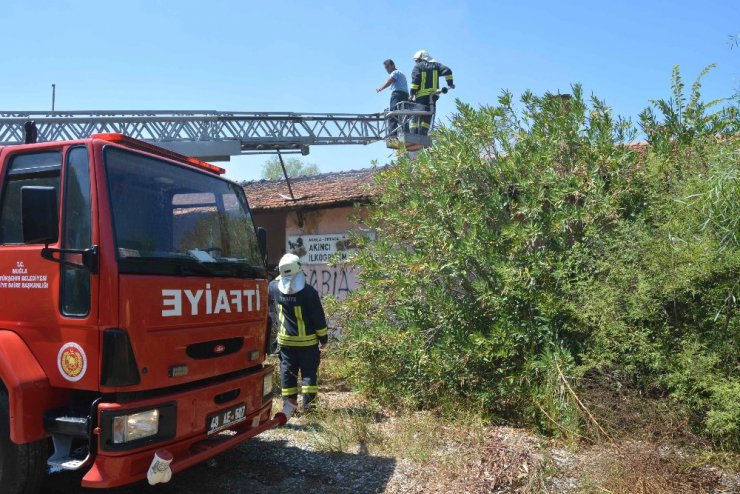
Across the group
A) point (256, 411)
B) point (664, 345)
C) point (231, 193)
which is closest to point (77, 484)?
point (256, 411)

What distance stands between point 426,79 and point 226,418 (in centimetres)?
859

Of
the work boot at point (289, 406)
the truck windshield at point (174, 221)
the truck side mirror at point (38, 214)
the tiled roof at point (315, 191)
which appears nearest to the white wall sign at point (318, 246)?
the tiled roof at point (315, 191)

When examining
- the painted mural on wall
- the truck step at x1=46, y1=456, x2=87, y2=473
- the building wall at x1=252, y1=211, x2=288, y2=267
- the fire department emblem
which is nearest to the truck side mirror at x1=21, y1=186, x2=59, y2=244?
the fire department emblem

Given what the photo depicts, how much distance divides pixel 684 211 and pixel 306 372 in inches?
160

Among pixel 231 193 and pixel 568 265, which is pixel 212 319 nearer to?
pixel 231 193

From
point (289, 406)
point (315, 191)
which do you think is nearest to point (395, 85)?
point (315, 191)

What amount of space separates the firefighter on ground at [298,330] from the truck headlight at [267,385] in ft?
4.58

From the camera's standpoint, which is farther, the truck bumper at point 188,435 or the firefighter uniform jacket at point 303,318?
the firefighter uniform jacket at point 303,318

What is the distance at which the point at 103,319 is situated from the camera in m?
3.47

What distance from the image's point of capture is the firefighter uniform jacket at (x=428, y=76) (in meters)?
11.1

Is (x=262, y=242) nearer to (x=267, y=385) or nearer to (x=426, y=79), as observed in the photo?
(x=267, y=385)

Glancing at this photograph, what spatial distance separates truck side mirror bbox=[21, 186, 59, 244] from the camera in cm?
348

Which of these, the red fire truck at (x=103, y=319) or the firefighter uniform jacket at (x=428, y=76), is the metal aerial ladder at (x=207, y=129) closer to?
the firefighter uniform jacket at (x=428, y=76)

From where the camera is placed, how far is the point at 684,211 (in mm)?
4762
